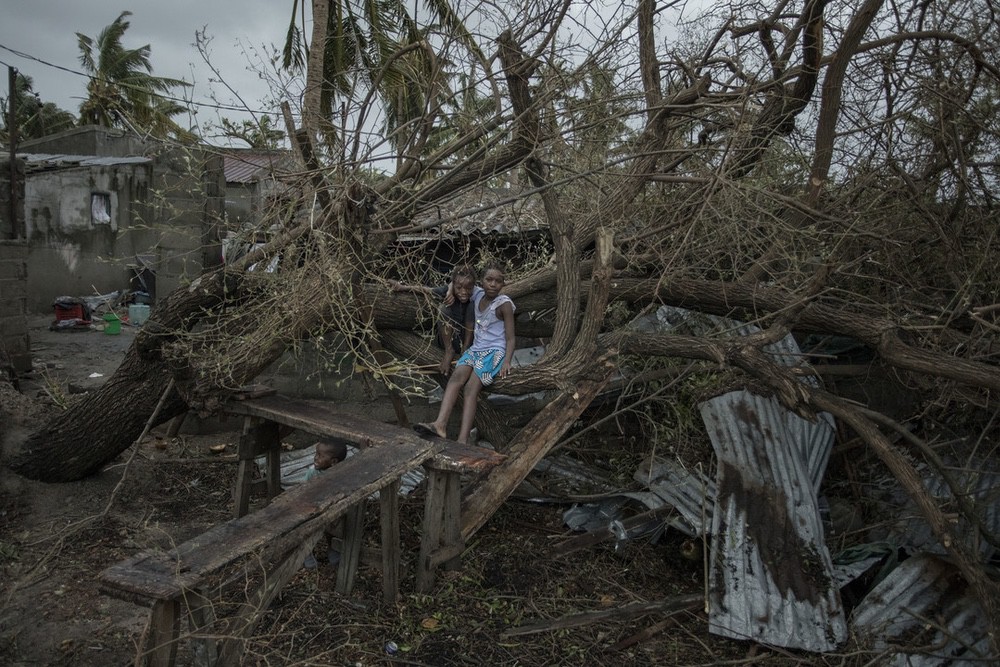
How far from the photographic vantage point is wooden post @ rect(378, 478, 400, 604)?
470 cm

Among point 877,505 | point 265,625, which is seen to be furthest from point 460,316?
point 877,505

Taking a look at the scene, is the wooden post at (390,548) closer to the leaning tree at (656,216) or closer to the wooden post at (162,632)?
the leaning tree at (656,216)

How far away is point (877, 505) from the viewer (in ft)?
19.9

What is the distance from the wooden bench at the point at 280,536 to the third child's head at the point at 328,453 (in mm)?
265

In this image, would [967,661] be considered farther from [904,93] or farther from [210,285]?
[210,285]

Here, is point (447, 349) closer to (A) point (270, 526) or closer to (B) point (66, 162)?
(A) point (270, 526)

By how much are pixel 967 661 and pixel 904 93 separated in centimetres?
419

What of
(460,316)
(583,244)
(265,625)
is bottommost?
(265,625)

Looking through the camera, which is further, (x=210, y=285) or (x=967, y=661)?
(x=210, y=285)

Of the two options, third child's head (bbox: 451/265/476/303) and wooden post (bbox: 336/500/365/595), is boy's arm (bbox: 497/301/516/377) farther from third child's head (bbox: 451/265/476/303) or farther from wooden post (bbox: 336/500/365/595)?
wooden post (bbox: 336/500/365/595)

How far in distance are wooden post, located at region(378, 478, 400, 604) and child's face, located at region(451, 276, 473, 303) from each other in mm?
1640


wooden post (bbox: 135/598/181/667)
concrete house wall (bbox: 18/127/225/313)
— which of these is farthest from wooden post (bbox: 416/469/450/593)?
concrete house wall (bbox: 18/127/225/313)

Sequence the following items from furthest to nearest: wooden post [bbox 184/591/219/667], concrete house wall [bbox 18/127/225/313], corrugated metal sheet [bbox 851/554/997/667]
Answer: concrete house wall [bbox 18/127/225/313]
corrugated metal sheet [bbox 851/554/997/667]
wooden post [bbox 184/591/219/667]

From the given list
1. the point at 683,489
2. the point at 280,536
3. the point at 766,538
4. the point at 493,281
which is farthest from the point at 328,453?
the point at 766,538
